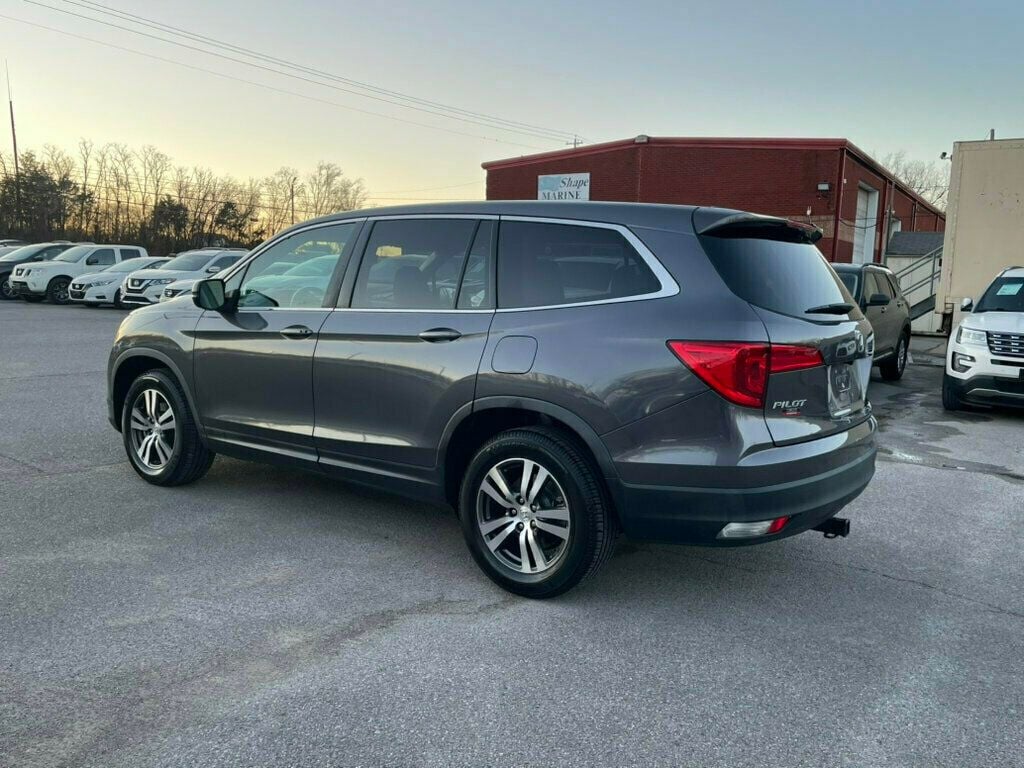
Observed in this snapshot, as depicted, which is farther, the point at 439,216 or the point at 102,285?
the point at 102,285

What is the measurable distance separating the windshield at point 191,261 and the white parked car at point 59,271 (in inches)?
156

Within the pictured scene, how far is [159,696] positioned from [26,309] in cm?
2273

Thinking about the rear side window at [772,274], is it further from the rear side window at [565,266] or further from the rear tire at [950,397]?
the rear tire at [950,397]

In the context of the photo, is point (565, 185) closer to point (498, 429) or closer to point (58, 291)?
point (58, 291)

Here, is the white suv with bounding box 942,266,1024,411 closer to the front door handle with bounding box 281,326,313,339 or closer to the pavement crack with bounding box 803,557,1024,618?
the pavement crack with bounding box 803,557,1024,618

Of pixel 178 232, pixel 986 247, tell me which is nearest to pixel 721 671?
pixel 986 247

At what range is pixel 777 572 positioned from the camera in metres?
4.42

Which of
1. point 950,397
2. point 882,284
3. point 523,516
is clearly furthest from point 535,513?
point 882,284

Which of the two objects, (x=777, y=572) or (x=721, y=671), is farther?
(x=777, y=572)

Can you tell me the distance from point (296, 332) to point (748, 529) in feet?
8.77

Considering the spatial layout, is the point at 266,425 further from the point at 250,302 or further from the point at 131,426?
the point at 131,426

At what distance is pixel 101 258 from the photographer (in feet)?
84.4

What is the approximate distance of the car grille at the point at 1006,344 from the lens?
8742 mm

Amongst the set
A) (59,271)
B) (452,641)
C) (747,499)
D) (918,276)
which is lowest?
(452,641)
